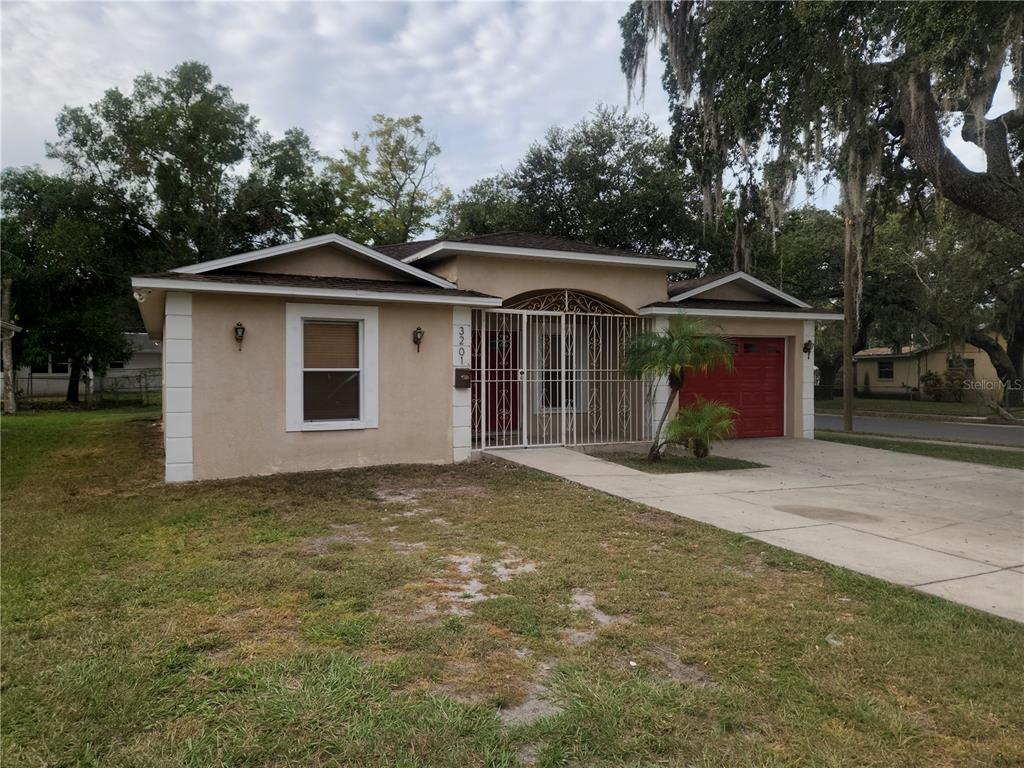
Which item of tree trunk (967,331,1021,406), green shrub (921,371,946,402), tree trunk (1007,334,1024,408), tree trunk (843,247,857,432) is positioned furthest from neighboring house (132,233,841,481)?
green shrub (921,371,946,402)

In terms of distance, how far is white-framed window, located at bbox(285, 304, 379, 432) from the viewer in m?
9.38

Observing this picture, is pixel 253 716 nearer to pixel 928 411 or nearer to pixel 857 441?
pixel 857 441

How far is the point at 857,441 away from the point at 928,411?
14410 mm

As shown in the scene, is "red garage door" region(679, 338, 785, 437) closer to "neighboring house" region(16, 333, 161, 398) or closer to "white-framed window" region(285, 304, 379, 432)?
"white-framed window" region(285, 304, 379, 432)

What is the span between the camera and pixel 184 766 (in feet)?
8.05

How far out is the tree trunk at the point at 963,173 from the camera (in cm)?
935

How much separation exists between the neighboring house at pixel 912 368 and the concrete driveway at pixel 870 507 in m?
26.4

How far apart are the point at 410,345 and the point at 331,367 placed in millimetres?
1243

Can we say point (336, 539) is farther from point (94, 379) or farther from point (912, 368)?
point (912, 368)

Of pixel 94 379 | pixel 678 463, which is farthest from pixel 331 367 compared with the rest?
pixel 94 379

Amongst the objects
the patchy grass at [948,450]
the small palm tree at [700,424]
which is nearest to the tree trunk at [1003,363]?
the patchy grass at [948,450]

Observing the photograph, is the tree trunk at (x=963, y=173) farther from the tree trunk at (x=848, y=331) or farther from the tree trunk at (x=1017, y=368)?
the tree trunk at (x=1017, y=368)

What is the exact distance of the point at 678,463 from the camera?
Result: 10.8m

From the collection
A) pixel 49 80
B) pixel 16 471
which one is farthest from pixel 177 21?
pixel 16 471
